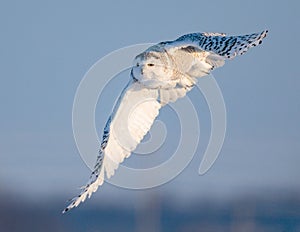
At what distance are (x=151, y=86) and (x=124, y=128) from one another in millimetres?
543

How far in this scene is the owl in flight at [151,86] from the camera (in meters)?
12.5

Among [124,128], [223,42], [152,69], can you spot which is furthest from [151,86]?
[223,42]

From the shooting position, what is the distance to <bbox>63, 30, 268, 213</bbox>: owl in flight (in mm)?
12484

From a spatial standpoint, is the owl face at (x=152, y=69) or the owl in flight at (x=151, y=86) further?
the owl face at (x=152, y=69)

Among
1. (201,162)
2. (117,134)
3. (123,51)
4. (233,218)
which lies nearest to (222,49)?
(117,134)

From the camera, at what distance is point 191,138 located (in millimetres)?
15016

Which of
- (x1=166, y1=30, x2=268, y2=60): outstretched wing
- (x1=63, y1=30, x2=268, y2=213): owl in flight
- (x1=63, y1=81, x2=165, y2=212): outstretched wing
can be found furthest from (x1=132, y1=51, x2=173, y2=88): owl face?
(x1=166, y1=30, x2=268, y2=60): outstretched wing

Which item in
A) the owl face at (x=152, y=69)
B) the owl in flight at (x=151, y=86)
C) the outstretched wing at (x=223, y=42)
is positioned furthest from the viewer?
the owl face at (x=152, y=69)

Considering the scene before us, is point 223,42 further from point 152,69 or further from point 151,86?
point 151,86

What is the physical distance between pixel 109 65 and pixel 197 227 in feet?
40.8

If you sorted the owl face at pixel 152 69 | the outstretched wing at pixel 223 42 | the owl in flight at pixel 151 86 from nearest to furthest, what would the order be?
the outstretched wing at pixel 223 42 → the owl in flight at pixel 151 86 → the owl face at pixel 152 69

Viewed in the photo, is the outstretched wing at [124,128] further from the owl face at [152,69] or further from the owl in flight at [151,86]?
the owl face at [152,69]

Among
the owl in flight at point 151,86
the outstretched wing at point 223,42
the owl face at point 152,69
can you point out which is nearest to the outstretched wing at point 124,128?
the owl in flight at point 151,86

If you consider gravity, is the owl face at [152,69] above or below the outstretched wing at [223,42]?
above
